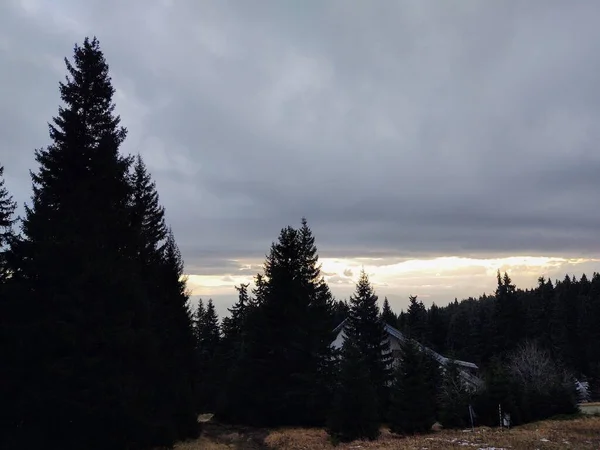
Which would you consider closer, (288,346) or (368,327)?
(288,346)

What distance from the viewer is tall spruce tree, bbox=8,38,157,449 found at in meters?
18.0

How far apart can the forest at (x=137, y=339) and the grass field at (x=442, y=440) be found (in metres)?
1.97

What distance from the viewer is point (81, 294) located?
18047 millimetres

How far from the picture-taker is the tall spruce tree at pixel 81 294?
17969mm

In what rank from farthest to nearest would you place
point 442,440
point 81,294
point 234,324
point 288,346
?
point 234,324 → point 288,346 → point 442,440 → point 81,294

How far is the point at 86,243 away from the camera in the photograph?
736 inches

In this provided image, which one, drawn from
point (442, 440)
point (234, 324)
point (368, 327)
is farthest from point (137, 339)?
point (234, 324)

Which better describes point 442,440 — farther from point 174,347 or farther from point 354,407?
point 174,347

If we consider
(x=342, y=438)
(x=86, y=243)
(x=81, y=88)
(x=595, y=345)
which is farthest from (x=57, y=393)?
(x=595, y=345)

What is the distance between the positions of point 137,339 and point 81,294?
2.71 metres

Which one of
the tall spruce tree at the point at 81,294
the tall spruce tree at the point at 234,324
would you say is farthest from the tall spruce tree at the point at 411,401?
the tall spruce tree at the point at 234,324

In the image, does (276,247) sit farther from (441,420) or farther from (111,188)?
(111,188)

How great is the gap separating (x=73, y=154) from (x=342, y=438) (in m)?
19.3

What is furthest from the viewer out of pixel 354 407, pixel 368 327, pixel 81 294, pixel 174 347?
pixel 368 327
